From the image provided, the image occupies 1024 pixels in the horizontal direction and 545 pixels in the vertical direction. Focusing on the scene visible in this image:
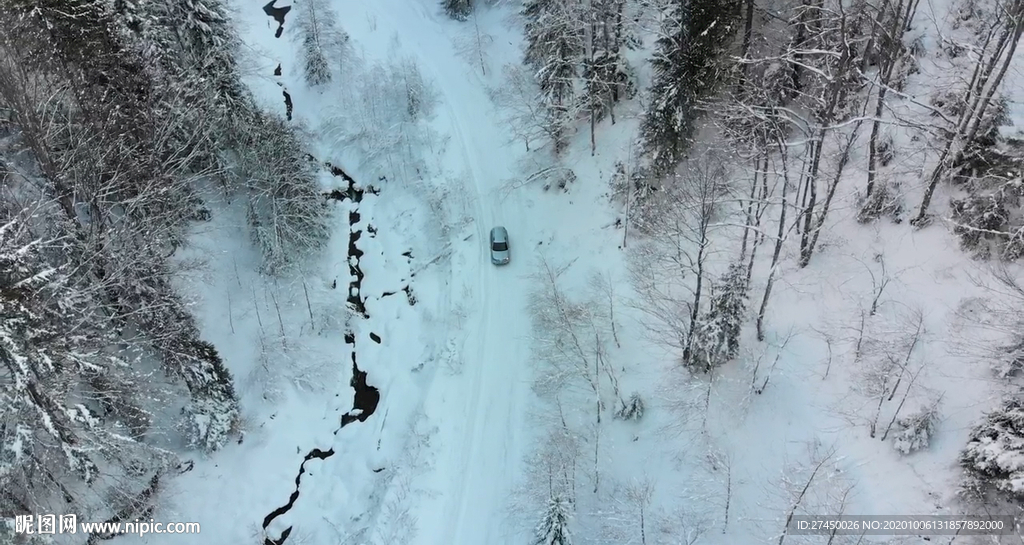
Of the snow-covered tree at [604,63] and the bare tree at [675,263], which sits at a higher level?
the snow-covered tree at [604,63]

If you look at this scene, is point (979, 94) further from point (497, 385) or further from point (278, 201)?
point (278, 201)

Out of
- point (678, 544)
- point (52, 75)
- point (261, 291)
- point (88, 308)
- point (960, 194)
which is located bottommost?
point (678, 544)

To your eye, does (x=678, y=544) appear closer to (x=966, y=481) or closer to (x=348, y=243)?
(x=966, y=481)

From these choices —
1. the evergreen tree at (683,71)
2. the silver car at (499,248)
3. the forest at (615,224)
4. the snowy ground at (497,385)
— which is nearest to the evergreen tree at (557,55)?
the forest at (615,224)

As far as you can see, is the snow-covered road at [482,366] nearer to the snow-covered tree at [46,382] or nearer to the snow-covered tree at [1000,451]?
the snow-covered tree at [46,382]

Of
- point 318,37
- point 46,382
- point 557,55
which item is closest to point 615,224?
point 557,55

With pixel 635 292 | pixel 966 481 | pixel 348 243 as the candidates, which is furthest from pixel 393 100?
pixel 966 481

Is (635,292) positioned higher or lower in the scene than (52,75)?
lower
